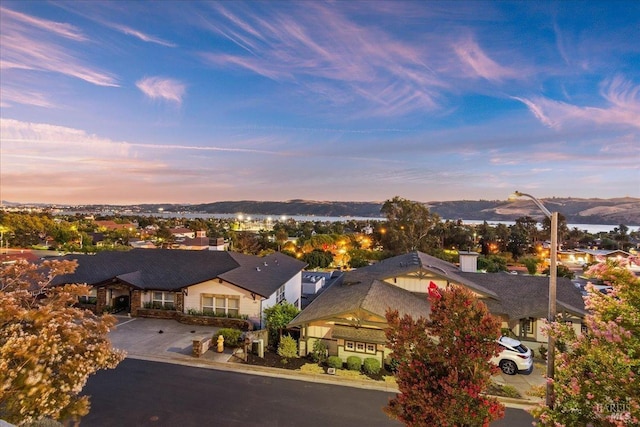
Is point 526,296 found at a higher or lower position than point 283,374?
higher

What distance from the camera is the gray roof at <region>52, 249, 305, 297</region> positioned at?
26.1 metres

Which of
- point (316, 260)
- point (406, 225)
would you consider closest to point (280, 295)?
point (316, 260)

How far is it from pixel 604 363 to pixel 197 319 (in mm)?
23354

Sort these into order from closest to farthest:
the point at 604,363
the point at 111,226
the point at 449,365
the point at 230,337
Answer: the point at 604,363 < the point at 449,365 < the point at 230,337 < the point at 111,226

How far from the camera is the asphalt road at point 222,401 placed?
1280cm

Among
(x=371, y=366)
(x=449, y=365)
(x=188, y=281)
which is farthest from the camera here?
(x=188, y=281)

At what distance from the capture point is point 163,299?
26.5 meters

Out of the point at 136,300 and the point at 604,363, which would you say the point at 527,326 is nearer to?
the point at 604,363

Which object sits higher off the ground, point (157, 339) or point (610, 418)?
point (610, 418)

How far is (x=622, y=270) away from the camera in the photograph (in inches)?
289

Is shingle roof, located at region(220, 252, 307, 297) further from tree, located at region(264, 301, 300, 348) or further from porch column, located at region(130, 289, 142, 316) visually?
porch column, located at region(130, 289, 142, 316)

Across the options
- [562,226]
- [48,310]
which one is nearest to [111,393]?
[48,310]

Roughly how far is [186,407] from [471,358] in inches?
438

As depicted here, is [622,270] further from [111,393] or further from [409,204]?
[409,204]
